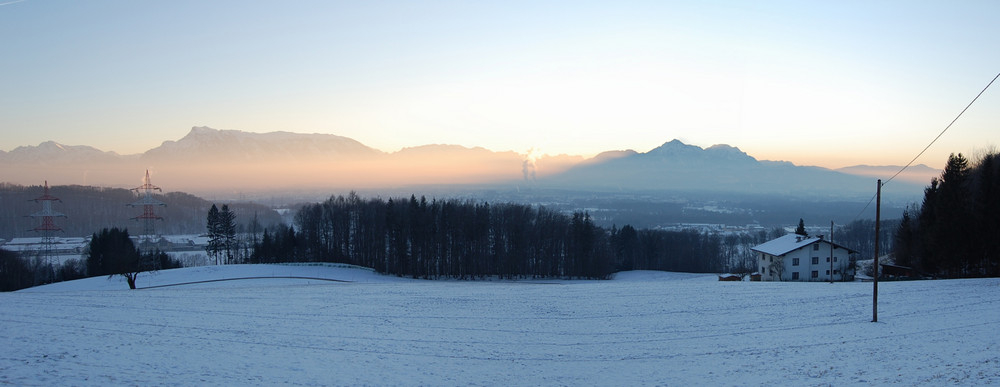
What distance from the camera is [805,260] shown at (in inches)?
1818

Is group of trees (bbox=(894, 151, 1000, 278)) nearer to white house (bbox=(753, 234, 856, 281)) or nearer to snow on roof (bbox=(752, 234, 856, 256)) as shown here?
white house (bbox=(753, 234, 856, 281))

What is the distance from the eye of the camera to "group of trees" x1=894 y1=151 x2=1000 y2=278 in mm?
34562

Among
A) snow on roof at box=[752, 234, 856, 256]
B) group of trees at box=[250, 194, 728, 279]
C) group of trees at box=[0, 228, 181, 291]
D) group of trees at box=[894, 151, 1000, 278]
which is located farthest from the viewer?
group of trees at box=[250, 194, 728, 279]

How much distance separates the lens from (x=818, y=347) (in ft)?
53.7

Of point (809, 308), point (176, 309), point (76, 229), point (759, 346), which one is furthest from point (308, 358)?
point (76, 229)

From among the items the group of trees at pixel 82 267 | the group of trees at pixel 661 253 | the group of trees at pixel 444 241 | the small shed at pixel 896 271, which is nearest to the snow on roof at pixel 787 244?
the small shed at pixel 896 271

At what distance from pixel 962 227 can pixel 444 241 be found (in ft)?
148

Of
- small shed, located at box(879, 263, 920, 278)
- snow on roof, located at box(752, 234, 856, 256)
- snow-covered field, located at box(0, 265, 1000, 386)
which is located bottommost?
small shed, located at box(879, 263, 920, 278)

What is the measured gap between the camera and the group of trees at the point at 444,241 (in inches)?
2202

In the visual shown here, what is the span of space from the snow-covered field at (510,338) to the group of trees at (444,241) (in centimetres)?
2695

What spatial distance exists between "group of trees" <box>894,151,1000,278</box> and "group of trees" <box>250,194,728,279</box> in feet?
100.0

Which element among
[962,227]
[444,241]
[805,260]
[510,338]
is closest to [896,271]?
[805,260]

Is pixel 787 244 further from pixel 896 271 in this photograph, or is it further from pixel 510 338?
Result: pixel 510 338

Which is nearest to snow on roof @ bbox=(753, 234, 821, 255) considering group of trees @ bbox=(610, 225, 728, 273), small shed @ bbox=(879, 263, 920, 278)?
small shed @ bbox=(879, 263, 920, 278)
